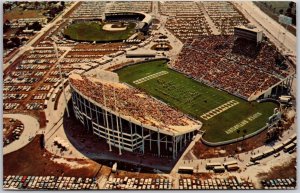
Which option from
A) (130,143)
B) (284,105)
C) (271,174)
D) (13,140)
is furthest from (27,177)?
(284,105)

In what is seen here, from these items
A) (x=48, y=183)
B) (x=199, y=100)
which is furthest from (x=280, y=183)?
(x=48, y=183)

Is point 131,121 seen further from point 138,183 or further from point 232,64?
point 232,64

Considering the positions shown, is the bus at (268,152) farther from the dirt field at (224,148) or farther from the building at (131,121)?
the building at (131,121)

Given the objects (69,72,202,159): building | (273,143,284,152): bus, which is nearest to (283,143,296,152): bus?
(273,143,284,152): bus

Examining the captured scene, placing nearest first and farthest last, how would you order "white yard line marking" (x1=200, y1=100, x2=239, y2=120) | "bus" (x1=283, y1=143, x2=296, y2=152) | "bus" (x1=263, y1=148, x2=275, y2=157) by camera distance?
"bus" (x1=263, y1=148, x2=275, y2=157) < "bus" (x1=283, y1=143, x2=296, y2=152) < "white yard line marking" (x1=200, y1=100, x2=239, y2=120)

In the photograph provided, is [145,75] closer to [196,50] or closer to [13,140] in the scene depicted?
[196,50]

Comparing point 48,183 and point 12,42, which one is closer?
point 48,183

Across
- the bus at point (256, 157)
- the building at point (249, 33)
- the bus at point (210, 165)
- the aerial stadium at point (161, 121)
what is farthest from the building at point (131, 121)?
the building at point (249, 33)

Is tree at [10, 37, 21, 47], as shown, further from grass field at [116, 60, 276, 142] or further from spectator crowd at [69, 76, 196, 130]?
spectator crowd at [69, 76, 196, 130]
